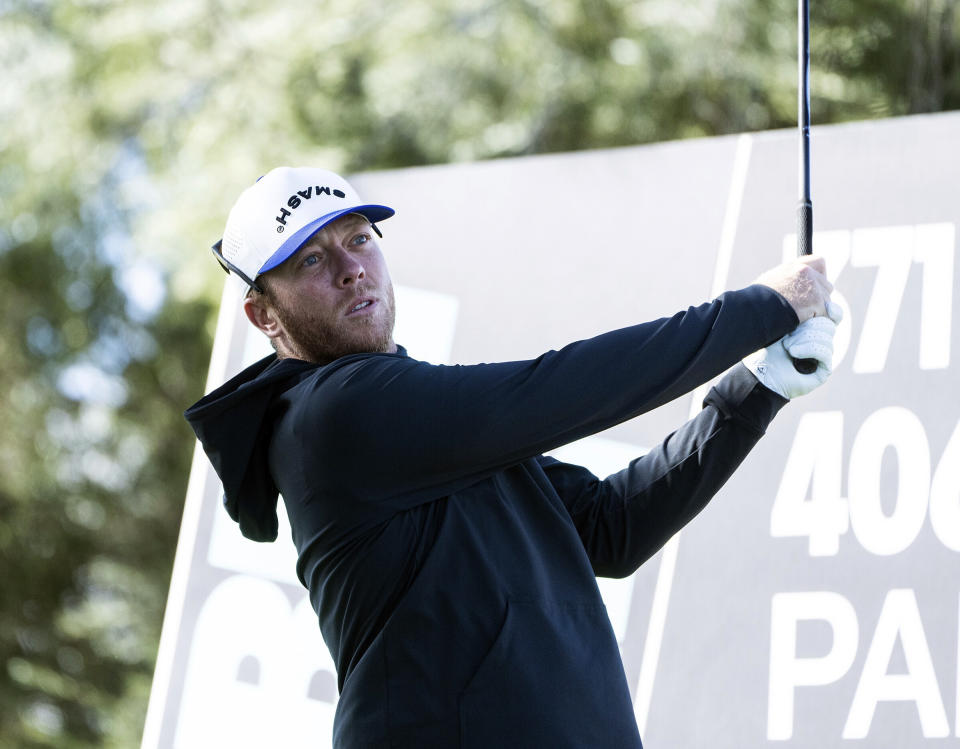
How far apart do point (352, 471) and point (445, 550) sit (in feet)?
0.49

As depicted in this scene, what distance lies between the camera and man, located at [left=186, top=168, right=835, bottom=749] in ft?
4.91

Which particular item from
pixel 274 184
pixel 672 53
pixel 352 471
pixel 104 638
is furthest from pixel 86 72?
pixel 352 471

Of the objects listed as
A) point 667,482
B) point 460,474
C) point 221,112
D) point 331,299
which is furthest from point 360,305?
point 221,112

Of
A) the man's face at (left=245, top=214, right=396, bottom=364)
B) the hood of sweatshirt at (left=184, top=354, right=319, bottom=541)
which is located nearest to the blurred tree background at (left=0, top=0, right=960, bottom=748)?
the man's face at (left=245, top=214, right=396, bottom=364)

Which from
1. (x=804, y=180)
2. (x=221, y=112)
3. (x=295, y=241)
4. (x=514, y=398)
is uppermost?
(x=221, y=112)

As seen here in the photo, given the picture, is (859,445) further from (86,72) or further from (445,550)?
(86,72)

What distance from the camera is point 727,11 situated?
162 inches

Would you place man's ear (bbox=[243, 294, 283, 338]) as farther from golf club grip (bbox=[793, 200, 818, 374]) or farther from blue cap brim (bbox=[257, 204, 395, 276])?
golf club grip (bbox=[793, 200, 818, 374])

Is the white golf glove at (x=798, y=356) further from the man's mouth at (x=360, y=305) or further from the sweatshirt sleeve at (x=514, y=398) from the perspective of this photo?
the man's mouth at (x=360, y=305)

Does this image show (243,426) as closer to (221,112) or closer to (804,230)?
(804,230)

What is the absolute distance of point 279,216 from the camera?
176 centimetres

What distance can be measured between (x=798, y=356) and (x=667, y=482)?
29 cm

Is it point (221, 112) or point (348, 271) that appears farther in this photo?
point (221, 112)

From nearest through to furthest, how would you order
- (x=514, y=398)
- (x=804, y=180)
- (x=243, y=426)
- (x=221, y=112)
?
(x=514, y=398) < (x=243, y=426) < (x=804, y=180) < (x=221, y=112)
